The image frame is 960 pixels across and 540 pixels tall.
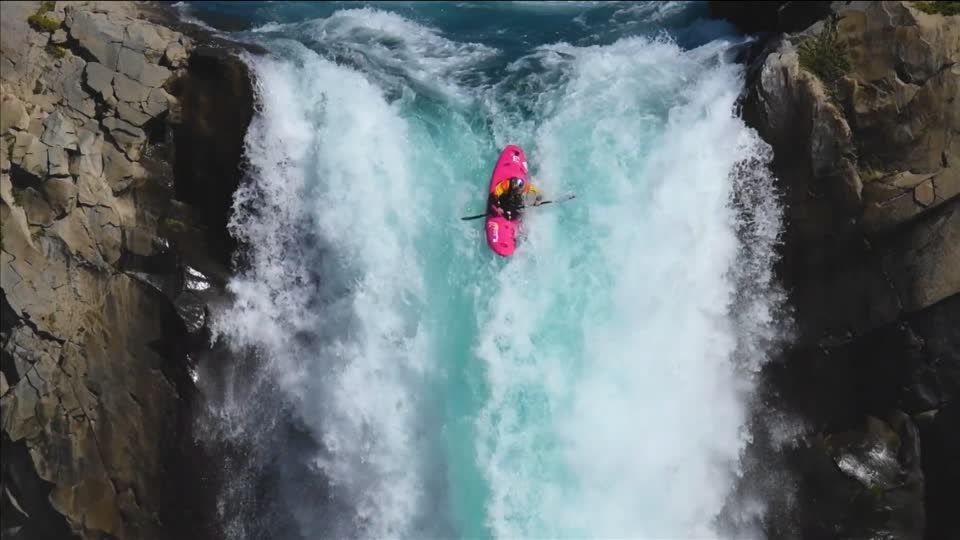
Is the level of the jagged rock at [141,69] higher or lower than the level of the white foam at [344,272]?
higher

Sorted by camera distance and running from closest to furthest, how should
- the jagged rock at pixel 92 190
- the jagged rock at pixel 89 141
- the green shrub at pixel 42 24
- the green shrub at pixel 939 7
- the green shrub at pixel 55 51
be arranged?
the green shrub at pixel 939 7, the jagged rock at pixel 92 190, the jagged rock at pixel 89 141, the green shrub at pixel 55 51, the green shrub at pixel 42 24

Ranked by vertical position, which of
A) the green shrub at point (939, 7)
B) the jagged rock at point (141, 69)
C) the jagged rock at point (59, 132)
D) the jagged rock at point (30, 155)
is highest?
the green shrub at point (939, 7)

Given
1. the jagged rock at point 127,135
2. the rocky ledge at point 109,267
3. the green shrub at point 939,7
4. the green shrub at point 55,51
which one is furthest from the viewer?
the green shrub at point 55,51

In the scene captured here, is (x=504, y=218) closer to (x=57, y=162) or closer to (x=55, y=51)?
(x=57, y=162)

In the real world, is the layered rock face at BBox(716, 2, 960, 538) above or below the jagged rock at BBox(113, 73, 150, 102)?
below

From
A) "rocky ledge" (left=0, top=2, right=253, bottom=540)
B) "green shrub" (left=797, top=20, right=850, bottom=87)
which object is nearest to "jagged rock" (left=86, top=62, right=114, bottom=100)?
"rocky ledge" (left=0, top=2, right=253, bottom=540)

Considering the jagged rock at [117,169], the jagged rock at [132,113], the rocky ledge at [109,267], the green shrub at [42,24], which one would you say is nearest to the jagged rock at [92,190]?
the rocky ledge at [109,267]

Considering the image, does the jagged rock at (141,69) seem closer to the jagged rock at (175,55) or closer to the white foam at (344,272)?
the jagged rock at (175,55)

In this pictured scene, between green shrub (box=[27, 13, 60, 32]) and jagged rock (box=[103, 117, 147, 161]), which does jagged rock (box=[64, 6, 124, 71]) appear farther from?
jagged rock (box=[103, 117, 147, 161])
